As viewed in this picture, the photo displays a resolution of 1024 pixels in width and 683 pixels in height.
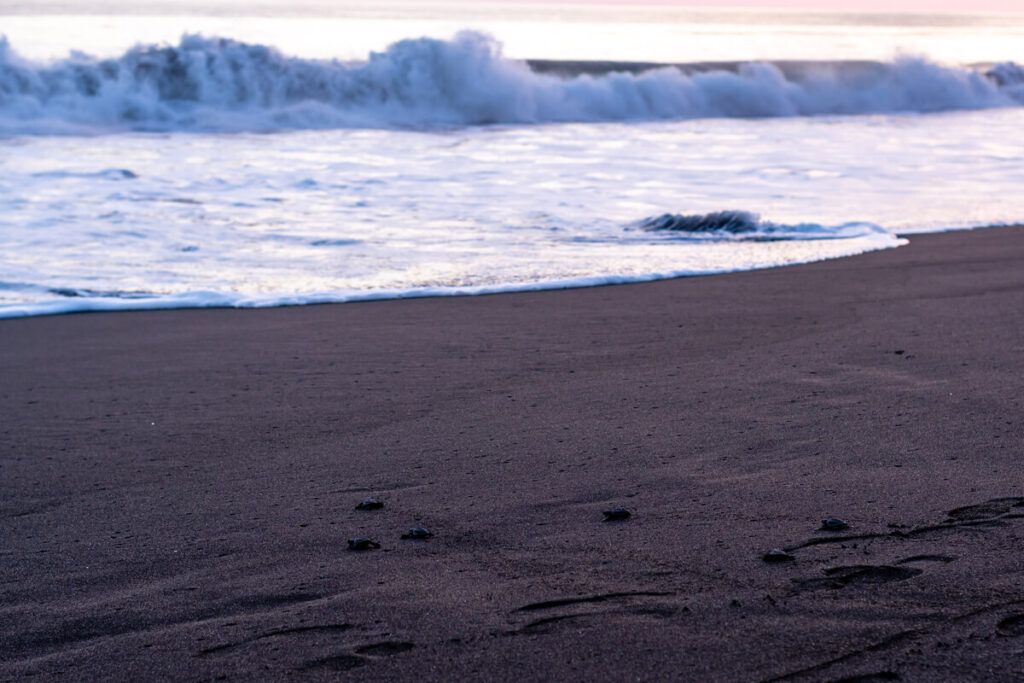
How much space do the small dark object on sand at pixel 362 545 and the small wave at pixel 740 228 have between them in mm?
6172

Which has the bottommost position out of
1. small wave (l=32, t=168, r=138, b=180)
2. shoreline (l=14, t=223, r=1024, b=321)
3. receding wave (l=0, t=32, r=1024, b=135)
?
shoreline (l=14, t=223, r=1024, b=321)

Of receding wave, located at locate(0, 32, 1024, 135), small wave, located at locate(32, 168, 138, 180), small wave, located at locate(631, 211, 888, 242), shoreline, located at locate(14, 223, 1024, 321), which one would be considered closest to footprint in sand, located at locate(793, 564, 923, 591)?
shoreline, located at locate(14, 223, 1024, 321)

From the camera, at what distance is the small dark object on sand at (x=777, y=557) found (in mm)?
2547

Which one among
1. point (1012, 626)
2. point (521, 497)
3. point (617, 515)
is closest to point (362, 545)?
point (521, 497)

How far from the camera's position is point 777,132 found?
65.0 feet

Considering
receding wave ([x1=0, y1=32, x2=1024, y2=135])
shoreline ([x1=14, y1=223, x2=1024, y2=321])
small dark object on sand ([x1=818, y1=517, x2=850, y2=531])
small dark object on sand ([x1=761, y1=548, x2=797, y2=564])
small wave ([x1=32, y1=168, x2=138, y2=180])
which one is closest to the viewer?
small dark object on sand ([x1=761, y1=548, x2=797, y2=564])

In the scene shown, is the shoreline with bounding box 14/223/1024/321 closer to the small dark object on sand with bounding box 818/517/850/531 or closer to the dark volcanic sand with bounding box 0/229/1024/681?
the dark volcanic sand with bounding box 0/229/1024/681

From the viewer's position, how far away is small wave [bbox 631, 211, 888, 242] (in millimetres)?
8613

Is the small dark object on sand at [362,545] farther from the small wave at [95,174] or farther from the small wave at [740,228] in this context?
the small wave at [95,174]

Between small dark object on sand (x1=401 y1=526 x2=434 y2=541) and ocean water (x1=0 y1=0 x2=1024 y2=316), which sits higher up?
ocean water (x1=0 y1=0 x2=1024 y2=316)

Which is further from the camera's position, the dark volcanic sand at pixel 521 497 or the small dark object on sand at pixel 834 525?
the small dark object on sand at pixel 834 525

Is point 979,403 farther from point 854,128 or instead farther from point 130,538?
point 854,128

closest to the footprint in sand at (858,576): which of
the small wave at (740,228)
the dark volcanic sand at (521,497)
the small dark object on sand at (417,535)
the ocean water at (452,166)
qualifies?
the dark volcanic sand at (521,497)

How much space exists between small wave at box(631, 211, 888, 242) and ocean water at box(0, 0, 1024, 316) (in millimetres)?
28
